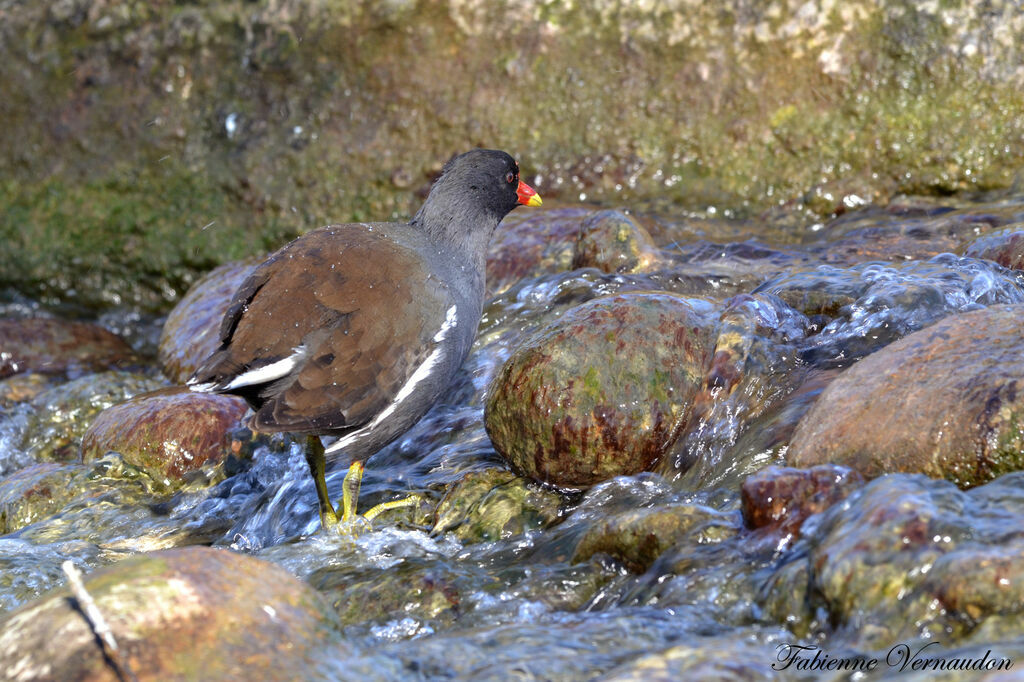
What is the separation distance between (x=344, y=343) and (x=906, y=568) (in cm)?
245

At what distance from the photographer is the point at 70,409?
693 centimetres

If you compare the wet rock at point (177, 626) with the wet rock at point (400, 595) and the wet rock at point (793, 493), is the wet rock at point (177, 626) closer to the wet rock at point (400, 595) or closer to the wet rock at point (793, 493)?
the wet rock at point (400, 595)

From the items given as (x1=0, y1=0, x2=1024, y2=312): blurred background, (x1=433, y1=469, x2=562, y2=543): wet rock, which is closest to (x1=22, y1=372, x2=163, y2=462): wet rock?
(x1=0, y1=0, x2=1024, y2=312): blurred background

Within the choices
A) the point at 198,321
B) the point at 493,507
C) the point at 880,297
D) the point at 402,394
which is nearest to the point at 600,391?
the point at 493,507

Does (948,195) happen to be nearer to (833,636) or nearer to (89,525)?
(833,636)

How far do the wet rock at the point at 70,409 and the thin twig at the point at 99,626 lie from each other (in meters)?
4.39

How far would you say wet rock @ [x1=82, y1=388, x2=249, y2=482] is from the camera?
18.7 ft

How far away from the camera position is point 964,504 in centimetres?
317

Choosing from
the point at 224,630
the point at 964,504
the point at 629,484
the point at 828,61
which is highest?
the point at 828,61

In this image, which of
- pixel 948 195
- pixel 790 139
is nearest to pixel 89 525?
pixel 790 139

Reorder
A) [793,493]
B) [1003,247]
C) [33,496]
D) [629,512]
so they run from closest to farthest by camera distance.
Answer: [793,493] → [629,512] → [33,496] → [1003,247]

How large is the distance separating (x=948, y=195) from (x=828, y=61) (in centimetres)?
124
